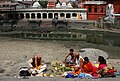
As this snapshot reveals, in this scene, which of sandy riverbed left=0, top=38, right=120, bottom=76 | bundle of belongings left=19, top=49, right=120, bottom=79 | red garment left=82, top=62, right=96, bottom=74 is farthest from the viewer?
sandy riverbed left=0, top=38, right=120, bottom=76

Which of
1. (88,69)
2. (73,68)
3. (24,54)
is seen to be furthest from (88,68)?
(24,54)

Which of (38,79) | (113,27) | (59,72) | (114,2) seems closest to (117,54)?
(59,72)

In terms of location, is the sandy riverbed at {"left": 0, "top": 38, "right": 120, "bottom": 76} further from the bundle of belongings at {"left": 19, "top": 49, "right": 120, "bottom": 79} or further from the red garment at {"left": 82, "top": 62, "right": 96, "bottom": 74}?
the red garment at {"left": 82, "top": 62, "right": 96, "bottom": 74}

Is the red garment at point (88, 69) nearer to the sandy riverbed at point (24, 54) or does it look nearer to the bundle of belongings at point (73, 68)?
the bundle of belongings at point (73, 68)

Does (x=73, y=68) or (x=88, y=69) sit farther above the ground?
(x=88, y=69)

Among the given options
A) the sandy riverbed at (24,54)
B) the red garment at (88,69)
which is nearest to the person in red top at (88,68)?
the red garment at (88,69)

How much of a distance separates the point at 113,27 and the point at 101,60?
3697 centimetres

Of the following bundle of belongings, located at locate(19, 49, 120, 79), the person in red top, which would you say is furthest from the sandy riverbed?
the person in red top

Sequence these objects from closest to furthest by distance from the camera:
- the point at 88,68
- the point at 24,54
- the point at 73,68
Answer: the point at 88,68, the point at 73,68, the point at 24,54

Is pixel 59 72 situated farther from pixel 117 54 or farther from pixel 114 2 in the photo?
pixel 114 2

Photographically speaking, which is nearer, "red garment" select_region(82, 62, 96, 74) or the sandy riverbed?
"red garment" select_region(82, 62, 96, 74)

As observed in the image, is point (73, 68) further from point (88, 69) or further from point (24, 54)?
point (24, 54)

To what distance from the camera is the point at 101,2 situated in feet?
171

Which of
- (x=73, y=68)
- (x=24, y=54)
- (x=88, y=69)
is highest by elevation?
(x=88, y=69)
